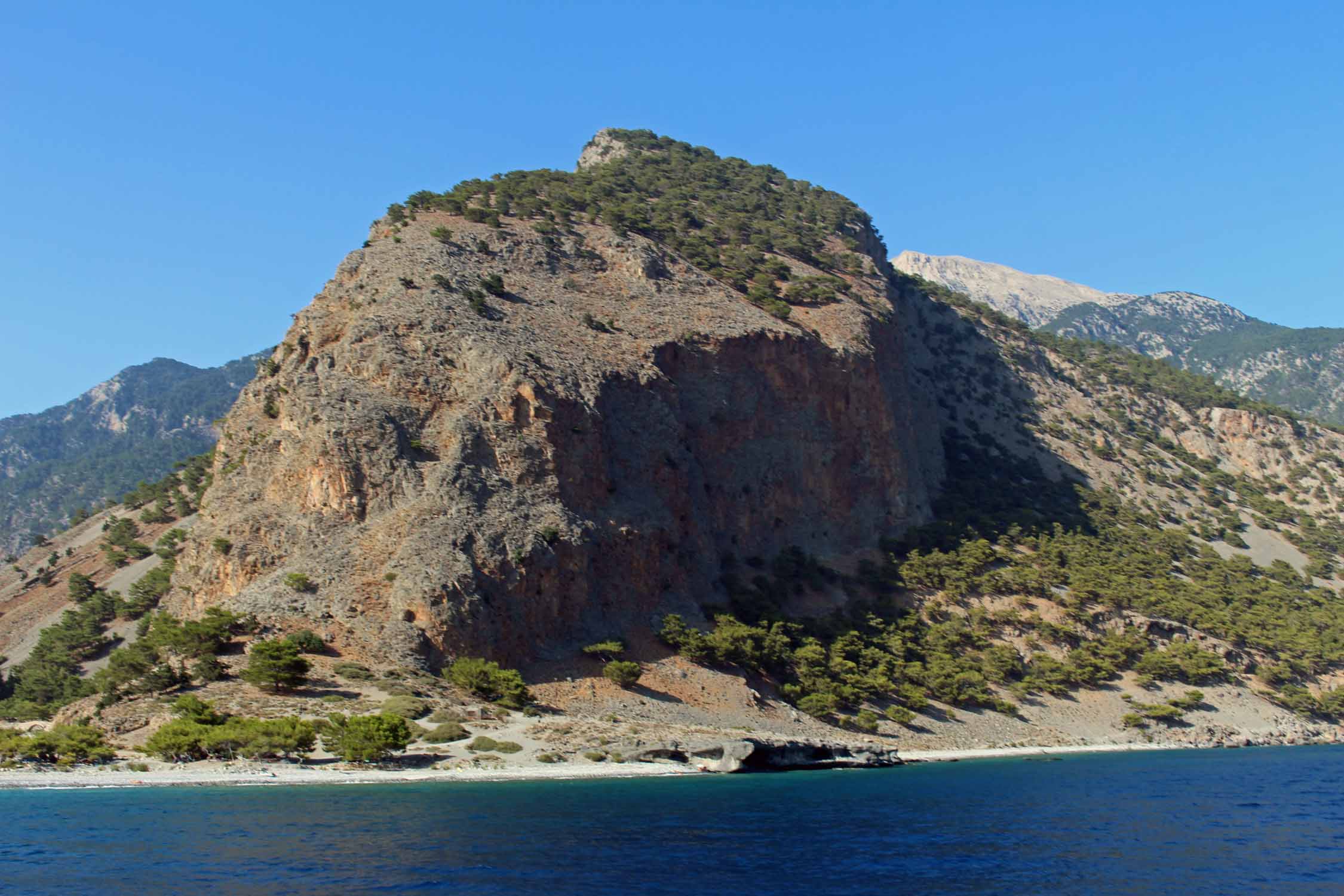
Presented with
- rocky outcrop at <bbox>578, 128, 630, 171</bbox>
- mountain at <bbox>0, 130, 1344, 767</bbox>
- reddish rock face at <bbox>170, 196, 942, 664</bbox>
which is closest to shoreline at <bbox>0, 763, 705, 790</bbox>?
mountain at <bbox>0, 130, 1344, 767</bbox>

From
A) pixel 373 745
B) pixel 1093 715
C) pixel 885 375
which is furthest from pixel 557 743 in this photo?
pixel 885 375

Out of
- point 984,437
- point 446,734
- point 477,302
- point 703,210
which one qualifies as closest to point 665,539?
point 477,302

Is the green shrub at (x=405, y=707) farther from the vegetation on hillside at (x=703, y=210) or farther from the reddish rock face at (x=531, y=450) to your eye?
the vegetation on hillside at (x=703, y=210)

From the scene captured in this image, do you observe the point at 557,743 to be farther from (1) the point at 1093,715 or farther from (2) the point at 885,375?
(2) the point at 885,375

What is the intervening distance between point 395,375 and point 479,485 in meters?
9.80

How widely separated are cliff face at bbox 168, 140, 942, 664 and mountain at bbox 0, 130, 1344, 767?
242 mm

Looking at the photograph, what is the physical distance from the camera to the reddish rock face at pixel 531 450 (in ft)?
191

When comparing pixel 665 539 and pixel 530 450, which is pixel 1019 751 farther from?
pixel 530 450

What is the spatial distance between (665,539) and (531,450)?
1013cm

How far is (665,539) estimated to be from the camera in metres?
67.8

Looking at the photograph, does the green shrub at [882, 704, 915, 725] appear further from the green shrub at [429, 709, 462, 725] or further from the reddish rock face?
the green shrub at [429, 709, 462, 725]

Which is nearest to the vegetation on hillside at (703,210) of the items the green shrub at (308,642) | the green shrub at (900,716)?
the green shrub at (900,716)

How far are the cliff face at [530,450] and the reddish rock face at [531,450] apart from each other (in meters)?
0.16

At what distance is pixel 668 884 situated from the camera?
26.5 metres
